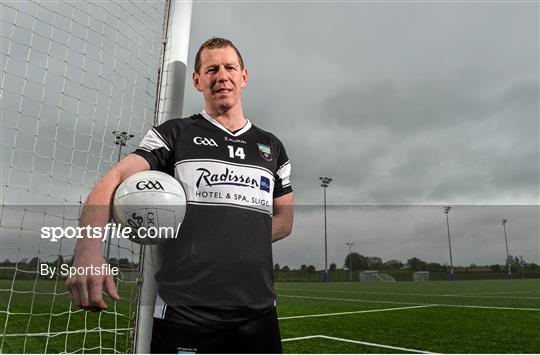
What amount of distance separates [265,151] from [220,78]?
1.82 ft

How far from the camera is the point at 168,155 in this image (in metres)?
2.63

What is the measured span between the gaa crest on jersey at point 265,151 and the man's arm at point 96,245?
2.44 ft

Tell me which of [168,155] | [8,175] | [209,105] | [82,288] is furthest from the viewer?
[8,175]

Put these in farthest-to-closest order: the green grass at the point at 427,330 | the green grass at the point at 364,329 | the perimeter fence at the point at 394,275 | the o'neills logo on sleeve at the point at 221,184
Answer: the perimeter fence at the point at 394,275
the green grass at the point at 427,330
the green grass at the point at 364,329
the o'neills logo on sleeve at the point at 221,184

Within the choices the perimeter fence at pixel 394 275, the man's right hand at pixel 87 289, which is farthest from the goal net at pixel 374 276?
the man's right hand at pixel 87 289

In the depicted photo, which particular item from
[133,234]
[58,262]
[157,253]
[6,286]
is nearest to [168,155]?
[133,234]

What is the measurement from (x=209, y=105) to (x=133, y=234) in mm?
968

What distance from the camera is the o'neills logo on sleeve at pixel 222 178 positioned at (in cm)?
254

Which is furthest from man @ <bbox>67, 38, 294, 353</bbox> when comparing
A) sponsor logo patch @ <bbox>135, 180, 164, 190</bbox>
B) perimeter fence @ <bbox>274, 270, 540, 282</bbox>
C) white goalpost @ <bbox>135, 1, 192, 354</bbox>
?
perimeter fence @ <bbox>274, 270, 540, 282</bbox>

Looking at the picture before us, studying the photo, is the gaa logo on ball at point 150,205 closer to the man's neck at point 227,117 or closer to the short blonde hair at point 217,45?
the man's neck at point 227,117

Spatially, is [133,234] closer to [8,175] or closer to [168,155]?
[168,155]

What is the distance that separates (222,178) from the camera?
2.56 m

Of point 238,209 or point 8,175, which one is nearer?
point 238,209

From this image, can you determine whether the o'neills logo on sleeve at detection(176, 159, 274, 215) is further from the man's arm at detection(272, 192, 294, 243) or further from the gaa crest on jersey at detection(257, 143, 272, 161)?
the man's arm at detection(272, 192, 294, 243)
